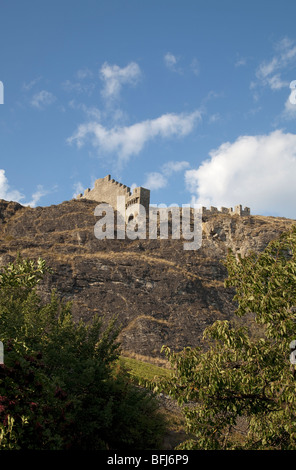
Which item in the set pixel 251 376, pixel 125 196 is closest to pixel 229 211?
pixel 125 196

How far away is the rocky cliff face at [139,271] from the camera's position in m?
49.1

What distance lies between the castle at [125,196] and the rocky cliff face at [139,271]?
689 cm

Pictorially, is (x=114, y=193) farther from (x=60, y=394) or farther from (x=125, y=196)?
(x=60, y=394)

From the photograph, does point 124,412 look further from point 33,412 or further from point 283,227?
point 283,227

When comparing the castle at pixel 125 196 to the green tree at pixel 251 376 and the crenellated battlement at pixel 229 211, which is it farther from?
the green tree at pixel 251 376

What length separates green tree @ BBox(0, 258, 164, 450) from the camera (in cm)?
823

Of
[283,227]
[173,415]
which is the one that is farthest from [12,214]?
[173,415]

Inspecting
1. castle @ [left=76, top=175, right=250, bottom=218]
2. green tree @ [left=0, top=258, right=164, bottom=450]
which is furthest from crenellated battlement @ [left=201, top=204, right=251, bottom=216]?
green tree @ [left=0, top=258, right=164, bottom=450]

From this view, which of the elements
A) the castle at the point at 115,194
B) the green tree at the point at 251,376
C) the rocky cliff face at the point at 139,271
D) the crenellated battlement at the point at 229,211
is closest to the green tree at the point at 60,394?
the green tree at the point at 251,376

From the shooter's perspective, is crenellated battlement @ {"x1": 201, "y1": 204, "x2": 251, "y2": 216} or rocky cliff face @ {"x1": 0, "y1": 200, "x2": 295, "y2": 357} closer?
rocky cliff face @ {"x1": 0, "y1": 200, "x2": 295, "y2": 357}

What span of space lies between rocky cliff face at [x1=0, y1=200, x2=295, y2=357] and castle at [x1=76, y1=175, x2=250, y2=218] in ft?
22.6

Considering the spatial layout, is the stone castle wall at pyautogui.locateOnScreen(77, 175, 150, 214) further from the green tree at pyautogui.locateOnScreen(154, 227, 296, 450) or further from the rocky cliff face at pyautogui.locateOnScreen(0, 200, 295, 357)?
the green tree at pyautogui.locateOnScreen(154, 227, 296, 450)
